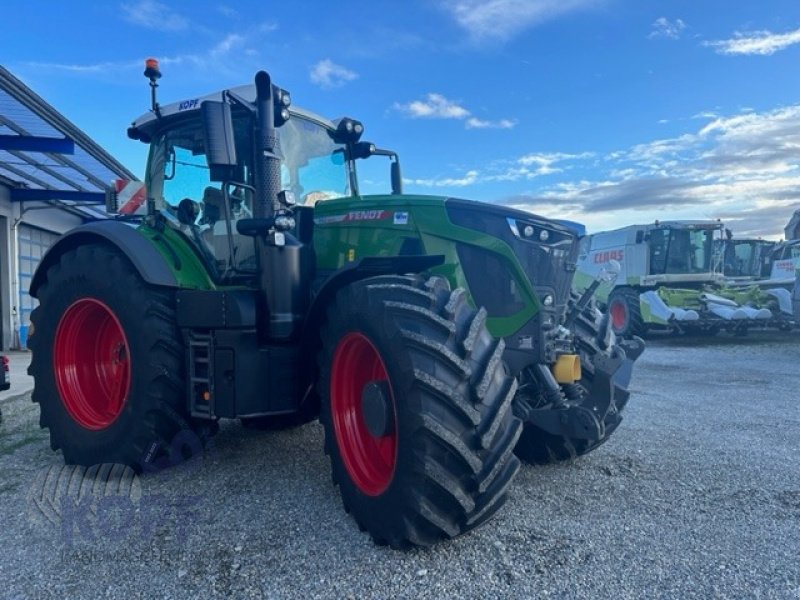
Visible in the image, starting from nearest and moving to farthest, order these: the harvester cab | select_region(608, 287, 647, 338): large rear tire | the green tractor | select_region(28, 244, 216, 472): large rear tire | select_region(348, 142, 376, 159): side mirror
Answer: the green tractor < select_region(28, 244, 216, 472): large rear tire < select_region(348, 142, 376, 159): side mirror < select_region(608, 287, 647, 338): large rear tire < the harvester cab

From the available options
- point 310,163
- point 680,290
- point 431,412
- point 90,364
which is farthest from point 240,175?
point 680,290

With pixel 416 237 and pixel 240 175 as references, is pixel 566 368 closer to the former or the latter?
pixel 416 237

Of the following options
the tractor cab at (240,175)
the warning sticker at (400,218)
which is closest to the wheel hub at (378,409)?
the warning sticker at (400,218)

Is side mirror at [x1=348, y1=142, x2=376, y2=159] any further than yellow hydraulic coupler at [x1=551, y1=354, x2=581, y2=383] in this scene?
Yes

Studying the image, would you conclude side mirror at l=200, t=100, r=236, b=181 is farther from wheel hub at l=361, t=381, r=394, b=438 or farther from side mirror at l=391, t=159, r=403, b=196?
side mirror at l=391, t=159, r=403, b=196

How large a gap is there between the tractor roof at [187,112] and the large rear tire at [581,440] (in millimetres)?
2310

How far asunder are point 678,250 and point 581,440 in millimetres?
13828

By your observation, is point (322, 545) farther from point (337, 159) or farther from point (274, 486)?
point (337, 159)

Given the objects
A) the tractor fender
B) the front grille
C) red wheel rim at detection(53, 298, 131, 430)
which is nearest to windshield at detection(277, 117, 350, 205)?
the tractor fender

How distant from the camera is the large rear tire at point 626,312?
15406mm

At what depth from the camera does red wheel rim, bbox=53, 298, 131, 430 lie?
460 centimetres

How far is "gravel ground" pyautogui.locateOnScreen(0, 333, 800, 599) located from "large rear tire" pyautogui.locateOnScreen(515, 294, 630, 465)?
0.38ft

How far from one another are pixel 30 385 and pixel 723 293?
14690mm

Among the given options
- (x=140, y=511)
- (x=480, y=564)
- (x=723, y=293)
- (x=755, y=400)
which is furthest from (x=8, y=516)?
(x=723, y=293)
